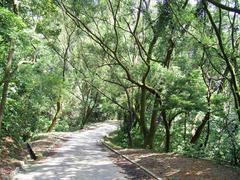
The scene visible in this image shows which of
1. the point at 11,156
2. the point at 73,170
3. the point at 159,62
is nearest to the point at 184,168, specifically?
the point at 73,170

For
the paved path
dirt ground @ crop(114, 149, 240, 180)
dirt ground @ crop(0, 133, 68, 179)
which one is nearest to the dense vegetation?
dirt ground @ crop(0, 133, 68, 179)

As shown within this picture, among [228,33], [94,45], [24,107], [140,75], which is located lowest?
[24,107]

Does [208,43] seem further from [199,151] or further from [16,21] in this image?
[16,21]

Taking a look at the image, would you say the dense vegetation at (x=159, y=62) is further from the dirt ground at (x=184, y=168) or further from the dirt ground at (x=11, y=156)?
the dirt ground at (x=184, y=168)

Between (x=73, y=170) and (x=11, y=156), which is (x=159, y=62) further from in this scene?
(x=11, y=156)

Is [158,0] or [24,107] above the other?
[158,0]

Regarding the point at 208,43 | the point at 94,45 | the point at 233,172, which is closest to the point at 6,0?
the point at 208,43

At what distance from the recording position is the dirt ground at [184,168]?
38.6ft

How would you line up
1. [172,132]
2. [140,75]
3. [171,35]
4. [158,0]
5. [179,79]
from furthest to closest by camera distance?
1. [172,132]
2. [140,75]
3. [179,79]
4. [171,35]
5. [158,0]

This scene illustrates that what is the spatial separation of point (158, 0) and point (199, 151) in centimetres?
759

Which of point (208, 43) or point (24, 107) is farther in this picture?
point (24, 107)

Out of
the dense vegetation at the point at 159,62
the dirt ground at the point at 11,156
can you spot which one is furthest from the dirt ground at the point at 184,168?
the dirt ground at the point at 11,156

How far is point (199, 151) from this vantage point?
17.9 metres

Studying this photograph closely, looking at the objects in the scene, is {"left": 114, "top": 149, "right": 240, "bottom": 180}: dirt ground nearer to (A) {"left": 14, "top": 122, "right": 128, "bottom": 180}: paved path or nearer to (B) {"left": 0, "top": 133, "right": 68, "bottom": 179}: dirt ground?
(A) {"left": 14, "top": 122, "right": 128, "bottom": 180}: paved path
